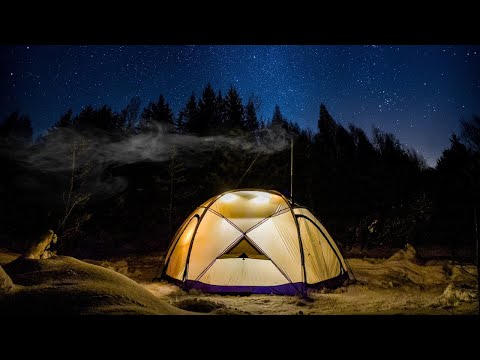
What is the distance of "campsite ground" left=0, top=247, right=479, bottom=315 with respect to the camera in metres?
5.58

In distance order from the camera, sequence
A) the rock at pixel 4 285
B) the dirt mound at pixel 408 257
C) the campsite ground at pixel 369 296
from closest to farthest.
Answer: the rock at pixel 4 285, the campsite ground at pixel 369 296, the dirt mound at pixel 408 257

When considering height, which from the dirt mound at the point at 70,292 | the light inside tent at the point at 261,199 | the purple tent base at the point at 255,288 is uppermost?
the light inside tent at the point at 261,199

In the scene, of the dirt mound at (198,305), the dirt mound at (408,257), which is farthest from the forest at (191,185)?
the dirt mound at (198,305)

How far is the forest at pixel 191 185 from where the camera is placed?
16.9 meters

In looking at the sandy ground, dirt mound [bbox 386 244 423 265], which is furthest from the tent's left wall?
dirt mound [bbox 386 244 423 265]

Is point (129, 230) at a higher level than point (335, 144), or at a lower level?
lower

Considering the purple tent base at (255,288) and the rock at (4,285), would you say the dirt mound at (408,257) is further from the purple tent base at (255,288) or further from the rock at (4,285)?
the rock at (4,285)

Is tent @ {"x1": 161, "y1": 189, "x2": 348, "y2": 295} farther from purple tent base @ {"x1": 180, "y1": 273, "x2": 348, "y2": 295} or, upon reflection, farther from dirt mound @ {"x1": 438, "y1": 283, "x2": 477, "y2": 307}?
dirt mound @ {"x1": 438, "y1": 283, "x2": 477, "y2": 307}

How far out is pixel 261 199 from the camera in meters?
7.69

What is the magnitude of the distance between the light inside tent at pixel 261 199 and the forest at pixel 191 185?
8.01 metres
